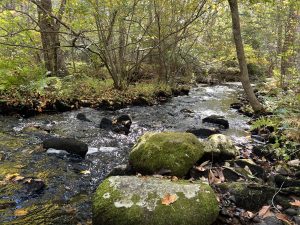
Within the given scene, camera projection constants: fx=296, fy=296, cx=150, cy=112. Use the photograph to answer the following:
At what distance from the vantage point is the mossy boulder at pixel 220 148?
16.8 ft

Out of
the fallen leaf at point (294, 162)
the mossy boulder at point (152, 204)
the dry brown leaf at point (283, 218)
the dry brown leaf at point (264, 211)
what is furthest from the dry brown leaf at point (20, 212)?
the fallen leaf at point (294, 162)

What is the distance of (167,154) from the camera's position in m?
4.75

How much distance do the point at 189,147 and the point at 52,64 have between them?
9437 millimetres

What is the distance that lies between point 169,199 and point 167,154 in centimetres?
139

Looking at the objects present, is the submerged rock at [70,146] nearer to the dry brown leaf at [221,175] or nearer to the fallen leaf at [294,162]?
the dry brown leaf at [221,175]

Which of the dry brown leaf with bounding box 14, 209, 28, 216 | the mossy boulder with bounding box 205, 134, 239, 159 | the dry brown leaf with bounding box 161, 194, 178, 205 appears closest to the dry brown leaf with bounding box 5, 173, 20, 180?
the dry brown leaf with bounding box 14, 209, 28, 216

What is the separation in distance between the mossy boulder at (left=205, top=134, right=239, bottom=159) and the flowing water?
1.63 meters

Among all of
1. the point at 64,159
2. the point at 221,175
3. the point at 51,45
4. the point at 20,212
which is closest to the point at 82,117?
the point at 64,159

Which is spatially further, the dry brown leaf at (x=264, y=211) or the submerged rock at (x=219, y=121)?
the submerged rock at (x=219, y=121)

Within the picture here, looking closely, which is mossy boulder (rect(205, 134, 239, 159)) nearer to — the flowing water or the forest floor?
the forest floor

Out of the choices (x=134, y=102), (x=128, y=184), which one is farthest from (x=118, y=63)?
(x=128, y=184)

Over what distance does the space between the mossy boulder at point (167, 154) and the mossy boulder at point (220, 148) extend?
0.48 feet

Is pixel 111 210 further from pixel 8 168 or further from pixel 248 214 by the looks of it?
pixel 8 168

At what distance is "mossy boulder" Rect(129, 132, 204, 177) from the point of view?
15.2 ft
